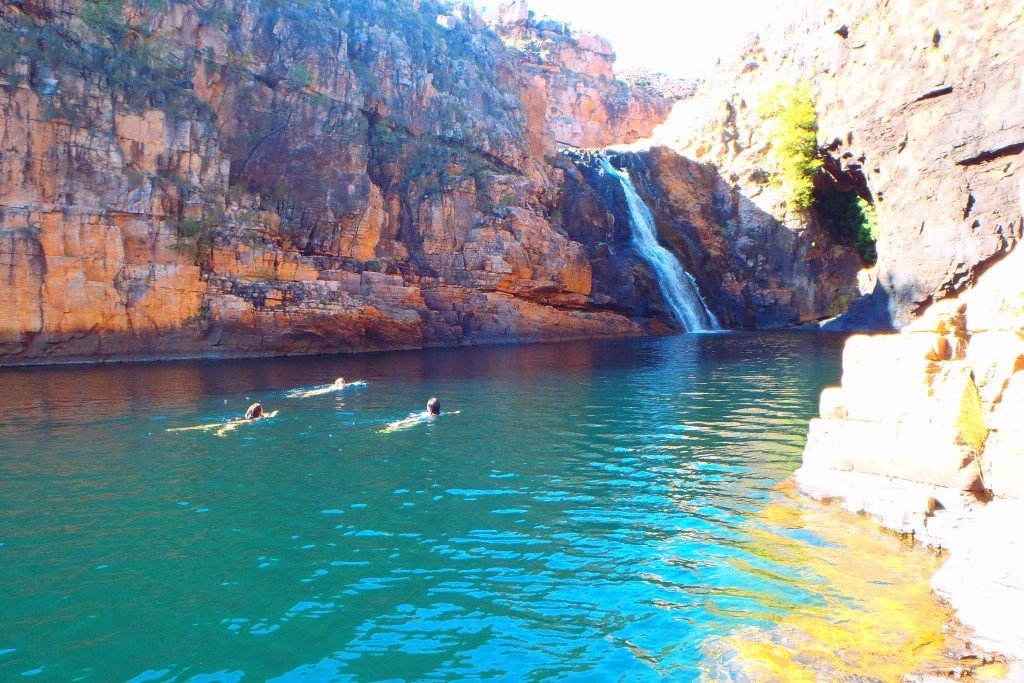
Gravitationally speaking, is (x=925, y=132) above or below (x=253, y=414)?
above

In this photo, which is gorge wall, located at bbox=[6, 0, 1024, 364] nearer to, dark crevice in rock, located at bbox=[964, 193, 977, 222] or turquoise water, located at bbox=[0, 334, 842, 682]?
dark crevice in rock, located at bbox=[964, 193, 977, 222]

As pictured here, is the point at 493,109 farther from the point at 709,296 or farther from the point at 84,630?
the point at 84,630

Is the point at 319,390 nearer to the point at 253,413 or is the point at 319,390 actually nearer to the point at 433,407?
the point at 253,413

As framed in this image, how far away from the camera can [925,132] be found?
105ft

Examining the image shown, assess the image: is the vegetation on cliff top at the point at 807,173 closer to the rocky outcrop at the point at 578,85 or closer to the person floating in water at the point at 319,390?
the person floating in water at the point at 319,390

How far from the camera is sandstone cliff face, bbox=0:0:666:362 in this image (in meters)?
32.6

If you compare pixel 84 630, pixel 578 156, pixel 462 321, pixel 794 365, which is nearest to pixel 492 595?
pixel 84 630

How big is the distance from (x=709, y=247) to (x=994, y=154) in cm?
2735

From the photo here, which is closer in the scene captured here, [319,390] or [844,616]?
[844,616]

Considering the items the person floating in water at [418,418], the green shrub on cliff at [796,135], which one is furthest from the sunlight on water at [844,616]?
the green shrub on cliff at [796,135]

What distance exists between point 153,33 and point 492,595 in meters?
41.5

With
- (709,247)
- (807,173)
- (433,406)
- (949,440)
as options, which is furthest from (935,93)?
(949,440)

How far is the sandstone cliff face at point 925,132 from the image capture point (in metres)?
28.8

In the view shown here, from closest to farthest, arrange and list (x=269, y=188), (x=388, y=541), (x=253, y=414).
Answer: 1. (x=388, y=541)
2. (x=253, y=414)
3. (x=269, y=188)
